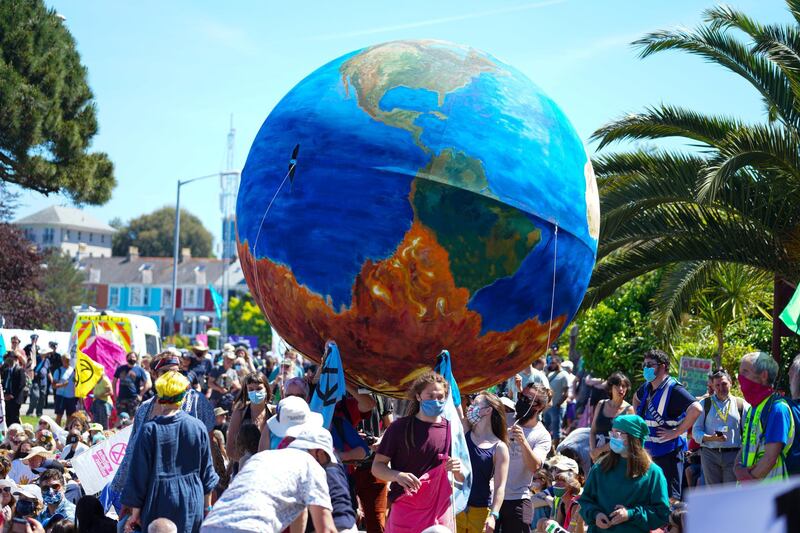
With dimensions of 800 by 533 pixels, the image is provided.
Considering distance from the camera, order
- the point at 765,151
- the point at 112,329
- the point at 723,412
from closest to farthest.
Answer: the point at 723,412, the point at 765,151, the point at 112,329

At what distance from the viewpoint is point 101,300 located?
3949 inches

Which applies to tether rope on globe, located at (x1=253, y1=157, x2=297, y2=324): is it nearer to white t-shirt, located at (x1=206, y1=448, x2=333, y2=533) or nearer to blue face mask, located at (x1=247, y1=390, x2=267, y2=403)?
blue face mask, located at (x1=247, y1=390, x2=267, y2=403)

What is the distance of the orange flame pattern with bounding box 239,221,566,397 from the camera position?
242 inches

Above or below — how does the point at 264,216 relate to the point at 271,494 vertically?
above

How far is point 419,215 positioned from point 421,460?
140 cm

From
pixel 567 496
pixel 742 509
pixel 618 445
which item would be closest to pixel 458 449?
pixel 618 445

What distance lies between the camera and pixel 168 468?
6359 mm

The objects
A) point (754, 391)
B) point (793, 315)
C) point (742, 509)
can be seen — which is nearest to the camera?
point (742, 509)

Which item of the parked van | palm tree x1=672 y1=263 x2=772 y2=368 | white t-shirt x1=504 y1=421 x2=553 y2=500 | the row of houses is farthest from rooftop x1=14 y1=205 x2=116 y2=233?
white t-shirt x1=504 y1=421 x2=553 y2=500

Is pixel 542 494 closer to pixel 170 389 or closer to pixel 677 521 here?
pixel 677 521

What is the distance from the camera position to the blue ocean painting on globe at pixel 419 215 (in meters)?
6.11

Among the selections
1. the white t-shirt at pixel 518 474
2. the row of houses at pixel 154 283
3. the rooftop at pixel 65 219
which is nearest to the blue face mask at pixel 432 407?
the white t-shirt at pixel 518 474

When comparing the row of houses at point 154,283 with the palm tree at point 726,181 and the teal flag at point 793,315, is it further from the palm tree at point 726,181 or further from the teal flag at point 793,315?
the teal flag at point 793,315

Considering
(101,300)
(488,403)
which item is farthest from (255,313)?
(488,403)
